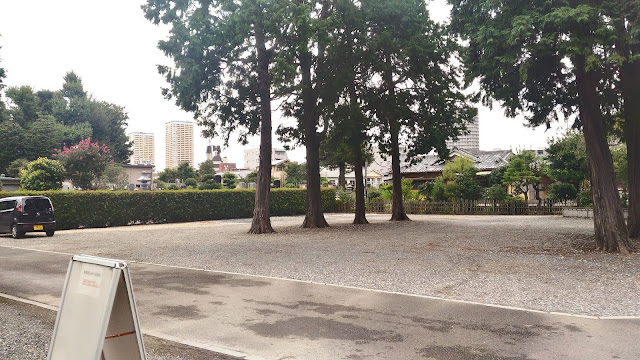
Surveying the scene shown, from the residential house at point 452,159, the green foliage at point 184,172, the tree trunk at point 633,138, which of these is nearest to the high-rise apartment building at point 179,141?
the green foliage at point 184,172

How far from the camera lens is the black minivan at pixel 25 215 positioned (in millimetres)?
18594

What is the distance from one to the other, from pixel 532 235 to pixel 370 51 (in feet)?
30.6

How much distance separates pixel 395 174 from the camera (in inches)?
1037

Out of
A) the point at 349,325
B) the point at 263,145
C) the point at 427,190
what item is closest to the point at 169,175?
the point at 427,190

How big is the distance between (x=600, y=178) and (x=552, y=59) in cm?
390

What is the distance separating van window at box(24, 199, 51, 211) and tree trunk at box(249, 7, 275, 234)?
8.41 meters

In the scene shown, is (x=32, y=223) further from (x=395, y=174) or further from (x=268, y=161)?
(x=395, y=174)

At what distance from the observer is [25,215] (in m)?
18.7

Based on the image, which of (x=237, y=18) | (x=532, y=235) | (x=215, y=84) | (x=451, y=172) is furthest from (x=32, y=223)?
(x=451, y=172)

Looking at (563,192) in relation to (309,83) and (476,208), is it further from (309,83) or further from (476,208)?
(309,83)

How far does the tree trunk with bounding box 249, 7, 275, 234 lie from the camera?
1975 cm

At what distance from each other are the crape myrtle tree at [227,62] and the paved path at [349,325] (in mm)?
10402

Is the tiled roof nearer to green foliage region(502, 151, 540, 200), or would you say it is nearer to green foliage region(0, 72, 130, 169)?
green foliage region(502, 151, 540, 200)

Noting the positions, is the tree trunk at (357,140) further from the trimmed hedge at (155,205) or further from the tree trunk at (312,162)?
the trimmed hedge at (155,205)
